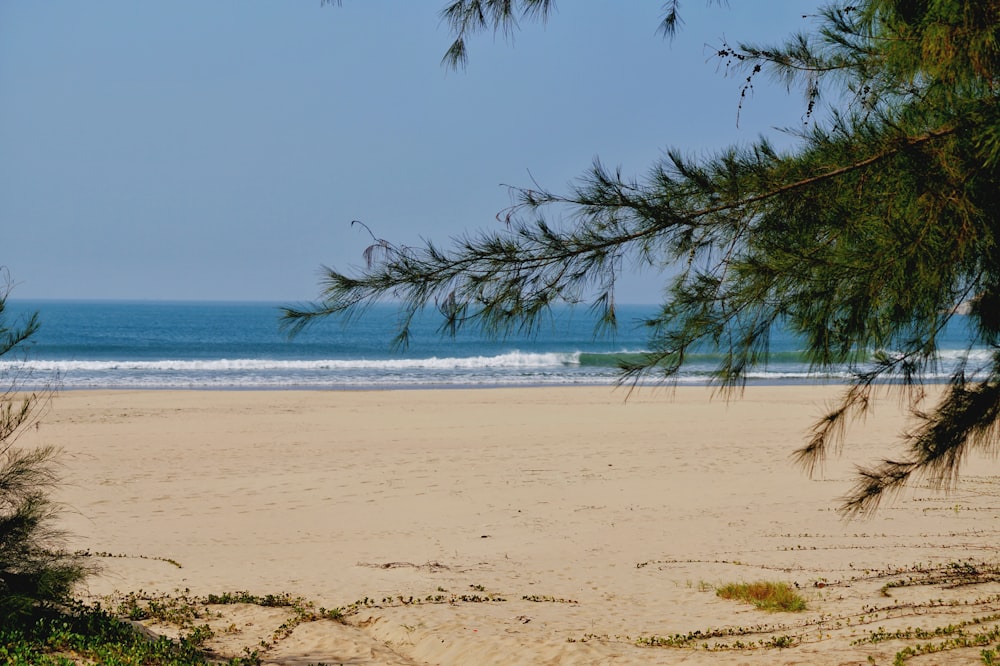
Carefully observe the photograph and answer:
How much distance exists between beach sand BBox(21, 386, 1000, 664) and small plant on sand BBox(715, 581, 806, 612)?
4.1 inches

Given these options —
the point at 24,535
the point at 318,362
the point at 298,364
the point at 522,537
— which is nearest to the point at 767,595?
the point at 522,537

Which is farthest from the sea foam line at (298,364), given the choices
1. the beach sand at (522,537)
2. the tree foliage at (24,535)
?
→ the tree foliage at (24,535)

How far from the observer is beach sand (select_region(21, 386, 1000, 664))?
18.4ft

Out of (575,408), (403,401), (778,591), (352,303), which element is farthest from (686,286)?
(403,401)

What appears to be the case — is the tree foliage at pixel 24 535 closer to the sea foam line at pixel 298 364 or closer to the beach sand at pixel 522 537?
the beach sand at pixel 522 537

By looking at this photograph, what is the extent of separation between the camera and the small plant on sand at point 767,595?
20.4 feet

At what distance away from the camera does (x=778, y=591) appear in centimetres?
650

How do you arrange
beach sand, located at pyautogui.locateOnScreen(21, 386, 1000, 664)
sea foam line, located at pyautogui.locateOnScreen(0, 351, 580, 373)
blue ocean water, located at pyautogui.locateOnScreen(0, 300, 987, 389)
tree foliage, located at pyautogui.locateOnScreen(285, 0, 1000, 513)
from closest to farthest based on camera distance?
tree foliage, located at pyautogui.locateOnScreen(285, 0, 1000, 513), beach sand, located at pyautogui.locateOnScreen(21, 386, 1000, 664), blue ocean water, located at pyautogui.locateOnScreen(0, 300, 987, 389), sea foam line, located at pyautogui.locateOnScreen(0, 351, 580, 373)

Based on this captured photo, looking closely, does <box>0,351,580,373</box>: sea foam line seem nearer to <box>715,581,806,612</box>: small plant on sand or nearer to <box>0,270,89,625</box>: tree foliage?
<box>715,581,806,612</box>: small plant on sand

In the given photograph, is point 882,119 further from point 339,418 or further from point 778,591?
point 339,418

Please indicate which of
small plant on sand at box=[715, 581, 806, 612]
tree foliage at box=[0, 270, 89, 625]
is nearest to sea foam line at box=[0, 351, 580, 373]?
small plant on sand at box=[715, 581, 806, 612]

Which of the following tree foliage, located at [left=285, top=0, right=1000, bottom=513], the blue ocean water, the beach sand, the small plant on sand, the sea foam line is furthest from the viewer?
the sea foam line

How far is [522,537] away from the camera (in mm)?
8953

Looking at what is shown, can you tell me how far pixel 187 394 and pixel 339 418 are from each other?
7.15 m
